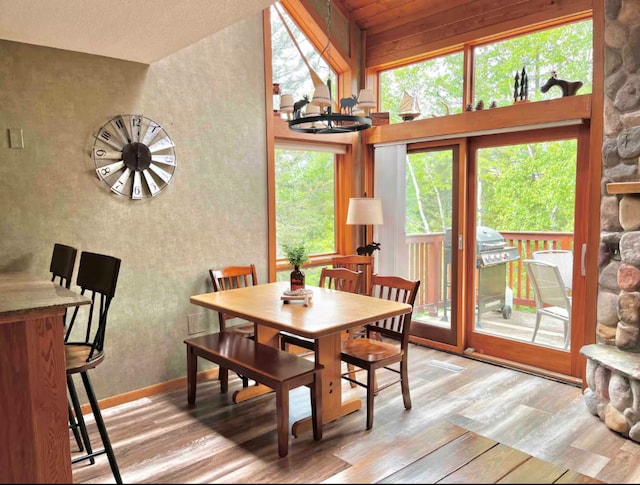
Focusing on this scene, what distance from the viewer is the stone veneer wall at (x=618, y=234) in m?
3.15

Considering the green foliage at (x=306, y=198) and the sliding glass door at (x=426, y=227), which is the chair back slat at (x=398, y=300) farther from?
the green foliage at (x=306, y=198)

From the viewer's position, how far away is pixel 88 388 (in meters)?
2.49

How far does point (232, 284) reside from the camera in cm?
423

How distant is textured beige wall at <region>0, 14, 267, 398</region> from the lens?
10.4 ft

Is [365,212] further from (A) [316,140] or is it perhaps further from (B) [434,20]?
(B) [434,20]

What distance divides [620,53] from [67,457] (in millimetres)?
4002

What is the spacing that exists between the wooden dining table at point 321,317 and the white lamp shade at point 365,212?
1.12m

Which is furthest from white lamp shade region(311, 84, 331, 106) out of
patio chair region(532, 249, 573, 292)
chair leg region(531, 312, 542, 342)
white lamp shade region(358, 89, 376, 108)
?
chair leg region(531, 312, 542, 342)

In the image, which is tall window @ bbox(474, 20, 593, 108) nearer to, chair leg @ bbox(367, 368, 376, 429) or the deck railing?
the deck railing

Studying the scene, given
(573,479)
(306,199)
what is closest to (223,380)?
(306,199)

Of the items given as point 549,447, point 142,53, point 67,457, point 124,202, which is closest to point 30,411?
point 67,457

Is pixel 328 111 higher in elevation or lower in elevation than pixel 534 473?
higher

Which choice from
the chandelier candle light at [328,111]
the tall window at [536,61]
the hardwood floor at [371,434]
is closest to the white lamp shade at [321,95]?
the chandelier candle light at [328,111]

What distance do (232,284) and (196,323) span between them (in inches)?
17.4
